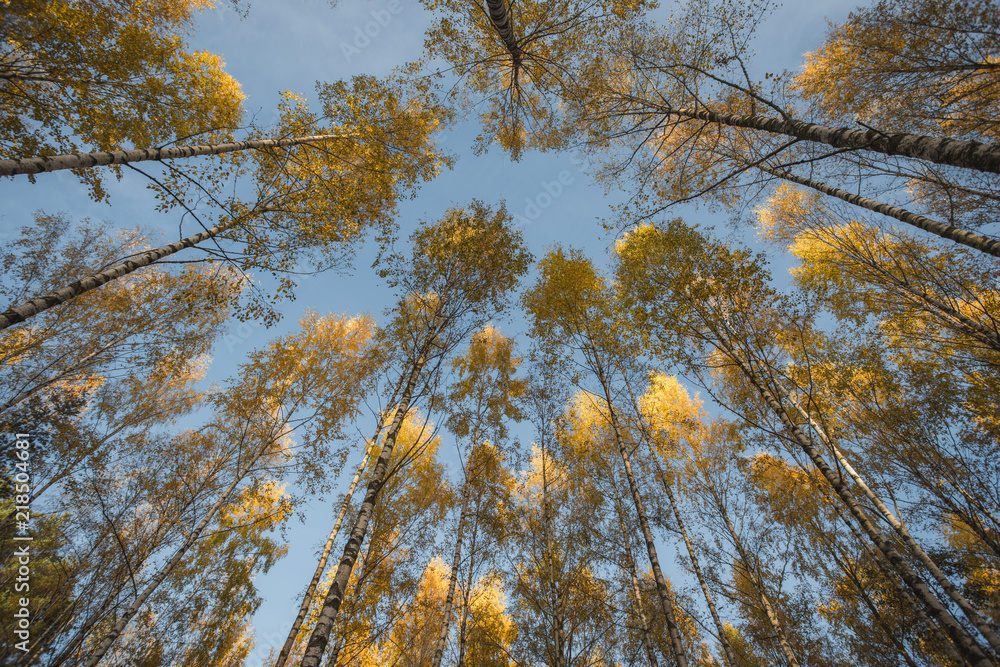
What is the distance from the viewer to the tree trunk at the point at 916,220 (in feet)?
14.9

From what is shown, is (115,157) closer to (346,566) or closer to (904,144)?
(346,566)

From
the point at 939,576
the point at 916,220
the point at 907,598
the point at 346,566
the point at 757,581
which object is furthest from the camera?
the point at 757,581

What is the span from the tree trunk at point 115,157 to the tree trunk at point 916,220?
8705 millimetres

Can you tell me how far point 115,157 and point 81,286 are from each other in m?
1.88

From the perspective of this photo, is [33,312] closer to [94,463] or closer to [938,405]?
[94,463]

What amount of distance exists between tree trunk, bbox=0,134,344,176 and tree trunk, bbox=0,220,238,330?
1.16 m

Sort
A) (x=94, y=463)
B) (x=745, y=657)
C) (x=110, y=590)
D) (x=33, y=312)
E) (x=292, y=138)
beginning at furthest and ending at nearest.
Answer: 1. (x=745, y=657)
2. (x=110, y=590)
3. (x=94, y=463)
4. (x=292, y=138)
5. (x=33, y=312)

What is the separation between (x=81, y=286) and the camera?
13.1 feet

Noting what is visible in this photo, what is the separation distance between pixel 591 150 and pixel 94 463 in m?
13.5

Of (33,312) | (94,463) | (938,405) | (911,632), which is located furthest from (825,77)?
(94,463)

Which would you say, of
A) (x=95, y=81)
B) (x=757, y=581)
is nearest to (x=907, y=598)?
(x=757, y=581)

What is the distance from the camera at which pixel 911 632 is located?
729 centimetres

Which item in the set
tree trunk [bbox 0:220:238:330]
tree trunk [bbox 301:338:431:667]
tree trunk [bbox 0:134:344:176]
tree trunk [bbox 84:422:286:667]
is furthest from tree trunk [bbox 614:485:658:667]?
tree trunk [bbox 0:134:344:176]

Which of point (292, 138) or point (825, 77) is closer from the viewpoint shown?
point (292, 138)
